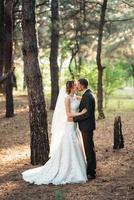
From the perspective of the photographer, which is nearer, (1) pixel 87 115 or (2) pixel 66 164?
(1) pixel 87 115

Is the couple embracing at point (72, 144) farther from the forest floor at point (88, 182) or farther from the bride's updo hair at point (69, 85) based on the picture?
the forest floor at point (88, 182)

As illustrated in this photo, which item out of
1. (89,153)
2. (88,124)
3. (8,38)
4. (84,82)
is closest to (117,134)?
(89,153)

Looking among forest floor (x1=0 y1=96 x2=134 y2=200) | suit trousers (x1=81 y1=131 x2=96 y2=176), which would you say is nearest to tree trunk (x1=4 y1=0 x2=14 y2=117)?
forest floor (x1=0 y1=96 x2=134 y2=200)

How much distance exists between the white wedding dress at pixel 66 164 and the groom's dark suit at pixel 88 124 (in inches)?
7.0

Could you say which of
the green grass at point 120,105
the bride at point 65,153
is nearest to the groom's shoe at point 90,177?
the bride at point 65,153

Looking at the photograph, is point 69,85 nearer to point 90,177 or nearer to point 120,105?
point 90,177

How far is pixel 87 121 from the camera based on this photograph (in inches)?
445

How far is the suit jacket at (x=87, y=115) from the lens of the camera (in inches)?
441

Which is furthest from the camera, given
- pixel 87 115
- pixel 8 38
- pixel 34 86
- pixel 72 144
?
pixel 8 38

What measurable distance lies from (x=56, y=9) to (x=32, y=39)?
42.5ft

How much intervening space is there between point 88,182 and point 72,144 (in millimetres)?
967

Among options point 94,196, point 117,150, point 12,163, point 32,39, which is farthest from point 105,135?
point 94,196

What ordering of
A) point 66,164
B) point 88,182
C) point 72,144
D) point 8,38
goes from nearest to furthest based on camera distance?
point 88,182, point 66,164, point 72,144, point 8,38

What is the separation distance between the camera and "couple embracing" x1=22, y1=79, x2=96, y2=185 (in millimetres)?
11234
